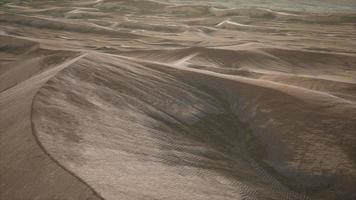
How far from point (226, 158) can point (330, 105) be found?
375 cm

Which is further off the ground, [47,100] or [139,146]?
[47,100]

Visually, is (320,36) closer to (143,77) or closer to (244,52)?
(244,52)

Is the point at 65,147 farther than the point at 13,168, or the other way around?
the point at 65,147

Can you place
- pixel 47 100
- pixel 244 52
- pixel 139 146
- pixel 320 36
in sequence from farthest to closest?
1. pixel 320 36
2. pixel 244 52
3. pixel 47 100
4. pixel 139 146

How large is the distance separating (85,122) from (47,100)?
37.4 inches

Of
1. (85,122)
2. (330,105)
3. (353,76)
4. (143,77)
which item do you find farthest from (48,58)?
(353,76)

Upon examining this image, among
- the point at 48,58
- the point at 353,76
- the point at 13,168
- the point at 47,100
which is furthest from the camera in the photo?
the point at 353,76

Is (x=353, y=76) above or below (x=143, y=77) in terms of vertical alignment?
below

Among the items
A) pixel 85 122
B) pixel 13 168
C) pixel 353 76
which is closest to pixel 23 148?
pixel 13 168

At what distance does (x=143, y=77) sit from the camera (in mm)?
10180

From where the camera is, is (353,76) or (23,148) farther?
(353,76)

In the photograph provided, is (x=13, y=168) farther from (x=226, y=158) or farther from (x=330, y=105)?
(x=330, y=105)

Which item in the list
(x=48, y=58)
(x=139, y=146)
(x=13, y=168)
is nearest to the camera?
(x=13, y=168)

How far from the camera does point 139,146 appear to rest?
6.30m
